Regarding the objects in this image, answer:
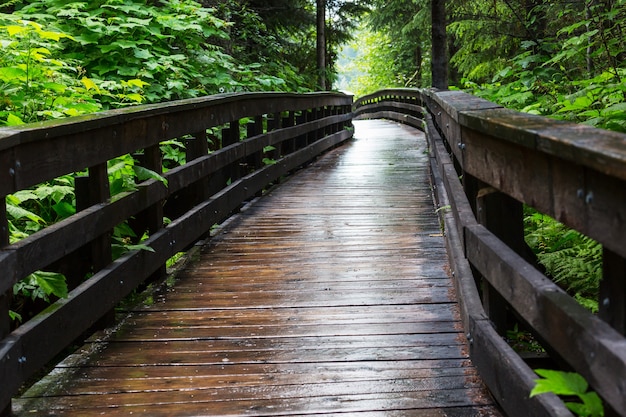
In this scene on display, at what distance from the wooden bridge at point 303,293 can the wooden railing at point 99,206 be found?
0.04 ft

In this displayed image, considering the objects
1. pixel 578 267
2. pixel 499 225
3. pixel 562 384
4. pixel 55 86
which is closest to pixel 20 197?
pixel 55 86

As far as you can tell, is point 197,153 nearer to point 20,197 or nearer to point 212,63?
point 20,197

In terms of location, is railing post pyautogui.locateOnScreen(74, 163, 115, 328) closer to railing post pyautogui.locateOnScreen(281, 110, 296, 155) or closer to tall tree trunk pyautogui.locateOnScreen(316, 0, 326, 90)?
railing post pyautogui.locateOnScreen(281, 110, 296, 155)

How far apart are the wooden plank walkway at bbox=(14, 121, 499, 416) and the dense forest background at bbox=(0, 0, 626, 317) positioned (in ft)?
1.86

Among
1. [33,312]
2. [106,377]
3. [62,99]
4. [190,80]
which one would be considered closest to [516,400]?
[106,377]

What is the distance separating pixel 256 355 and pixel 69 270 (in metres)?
1.07

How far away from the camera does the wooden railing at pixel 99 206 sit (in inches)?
118

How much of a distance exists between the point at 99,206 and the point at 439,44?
11.4m

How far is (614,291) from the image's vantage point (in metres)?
1.90

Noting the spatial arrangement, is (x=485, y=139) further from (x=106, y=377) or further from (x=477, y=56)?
(x=477, y=56)

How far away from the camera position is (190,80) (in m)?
9.89

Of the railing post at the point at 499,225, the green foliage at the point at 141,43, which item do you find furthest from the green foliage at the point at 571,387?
the green foliage at the point at 141,43

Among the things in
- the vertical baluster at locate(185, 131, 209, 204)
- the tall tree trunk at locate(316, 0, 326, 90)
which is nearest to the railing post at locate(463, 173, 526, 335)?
the vertical baluster at locate(185, 131, 209, 204)

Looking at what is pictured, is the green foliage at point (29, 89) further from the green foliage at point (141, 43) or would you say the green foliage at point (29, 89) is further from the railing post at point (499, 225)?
the railing post at point (499, 225)
